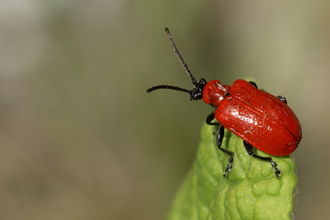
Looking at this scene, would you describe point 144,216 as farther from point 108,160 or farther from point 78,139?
point 78,139

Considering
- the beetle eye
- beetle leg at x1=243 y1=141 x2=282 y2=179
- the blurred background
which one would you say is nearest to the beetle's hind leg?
beetle leg at x1=243 y1=141 x2=282 y2=179

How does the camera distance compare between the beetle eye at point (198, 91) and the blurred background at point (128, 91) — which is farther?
the blurred background at point (128, 91)

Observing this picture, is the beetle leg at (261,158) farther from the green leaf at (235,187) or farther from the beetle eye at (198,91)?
the beetle eye at (198,91)

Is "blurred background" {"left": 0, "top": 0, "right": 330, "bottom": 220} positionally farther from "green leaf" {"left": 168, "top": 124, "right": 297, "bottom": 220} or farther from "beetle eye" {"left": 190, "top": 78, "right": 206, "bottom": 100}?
"green leaf" {"left": 168, "top": 124, "right": 297, "bottom": 220}

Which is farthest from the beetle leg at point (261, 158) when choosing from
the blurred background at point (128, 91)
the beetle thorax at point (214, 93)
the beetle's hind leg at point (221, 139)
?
the blurred background at point (128, 91)

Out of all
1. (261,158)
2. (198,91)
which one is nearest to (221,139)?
(261,158)

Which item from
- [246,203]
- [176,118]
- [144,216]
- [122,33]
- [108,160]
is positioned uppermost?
[122,33]

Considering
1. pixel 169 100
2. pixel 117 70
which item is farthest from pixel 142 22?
pixel 169 100

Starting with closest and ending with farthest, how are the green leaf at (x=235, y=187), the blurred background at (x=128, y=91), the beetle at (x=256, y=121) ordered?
the green leaf at (x=235, y=187) → the beetle at (x=256, y=121) → the blurred background at (x=128, y=91)
